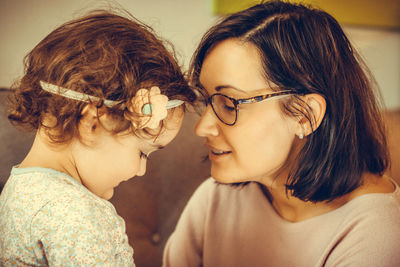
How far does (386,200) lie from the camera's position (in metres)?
0.93

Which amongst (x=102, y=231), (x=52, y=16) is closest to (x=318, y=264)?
(x=102, y=231)

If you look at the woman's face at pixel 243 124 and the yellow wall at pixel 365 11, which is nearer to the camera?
the woman's face at pixel 243 124

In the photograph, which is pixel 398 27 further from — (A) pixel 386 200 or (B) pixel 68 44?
(B) pixel 68 44

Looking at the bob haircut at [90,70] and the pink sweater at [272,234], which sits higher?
the bob haircut at [90,70]

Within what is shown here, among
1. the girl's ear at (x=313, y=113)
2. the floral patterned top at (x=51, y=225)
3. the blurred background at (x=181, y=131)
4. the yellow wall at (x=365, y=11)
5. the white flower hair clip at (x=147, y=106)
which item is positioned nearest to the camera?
the floral patterned top at (x=51, y=225)

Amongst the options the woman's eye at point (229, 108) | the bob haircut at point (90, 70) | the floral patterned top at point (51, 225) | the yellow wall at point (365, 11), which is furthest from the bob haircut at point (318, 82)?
the yellow wall at point (365, 11)

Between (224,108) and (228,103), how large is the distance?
2 centimetres

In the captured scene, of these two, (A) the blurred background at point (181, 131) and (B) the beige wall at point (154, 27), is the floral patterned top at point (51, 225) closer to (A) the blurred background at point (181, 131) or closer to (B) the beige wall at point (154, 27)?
(A) the blurred background at point (181, 131)

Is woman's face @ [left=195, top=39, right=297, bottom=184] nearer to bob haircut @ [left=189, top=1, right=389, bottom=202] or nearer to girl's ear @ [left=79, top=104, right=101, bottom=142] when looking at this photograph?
bob haircut @ [left=189, top=1, right=389, bottom=202]

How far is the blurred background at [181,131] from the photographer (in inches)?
42.0

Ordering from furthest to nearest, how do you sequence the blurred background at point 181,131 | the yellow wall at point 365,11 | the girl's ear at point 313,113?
the yellow wall at point 365,11, the blurred background at point 181,131, the girl's ear at point 313,113

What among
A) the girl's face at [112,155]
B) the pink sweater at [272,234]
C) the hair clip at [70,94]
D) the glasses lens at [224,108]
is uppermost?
the hair clip at [70,94]

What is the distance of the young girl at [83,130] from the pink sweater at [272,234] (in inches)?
17.8

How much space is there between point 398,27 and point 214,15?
4.28 ft
